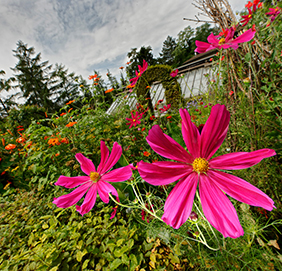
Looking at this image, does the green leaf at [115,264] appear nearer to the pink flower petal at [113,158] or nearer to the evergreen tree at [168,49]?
the pink flower petal at [113,158]

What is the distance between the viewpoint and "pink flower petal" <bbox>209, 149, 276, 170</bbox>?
0.29 metres

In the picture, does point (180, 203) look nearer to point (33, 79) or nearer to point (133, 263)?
point (133, 263)

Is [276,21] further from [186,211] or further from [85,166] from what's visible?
[85,166]

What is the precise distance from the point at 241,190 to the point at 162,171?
0.17m

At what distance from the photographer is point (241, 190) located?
312mm

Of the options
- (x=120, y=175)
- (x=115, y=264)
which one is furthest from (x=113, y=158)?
(x=115, y=264)

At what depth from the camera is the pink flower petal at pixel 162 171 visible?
1.03ft

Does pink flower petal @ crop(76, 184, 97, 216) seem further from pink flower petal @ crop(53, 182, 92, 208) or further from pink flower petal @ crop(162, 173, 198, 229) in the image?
pink flower petal @ crop(162, 173, 198, 229)

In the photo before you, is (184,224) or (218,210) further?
(184,224)

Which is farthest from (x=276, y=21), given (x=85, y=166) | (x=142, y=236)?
(x=142, y=236)

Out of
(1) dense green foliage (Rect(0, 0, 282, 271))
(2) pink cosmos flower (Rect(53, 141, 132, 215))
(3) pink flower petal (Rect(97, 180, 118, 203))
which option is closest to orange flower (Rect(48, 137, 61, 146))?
(1) dense green foliage (Rect(0, 0, 282, 271))

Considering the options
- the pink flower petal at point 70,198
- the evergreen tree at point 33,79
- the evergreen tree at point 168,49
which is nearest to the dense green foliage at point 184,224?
the pink flower petal at point 70,198

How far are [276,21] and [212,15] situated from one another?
0.35 metres

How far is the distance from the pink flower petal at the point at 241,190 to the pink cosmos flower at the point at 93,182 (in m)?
0.26
